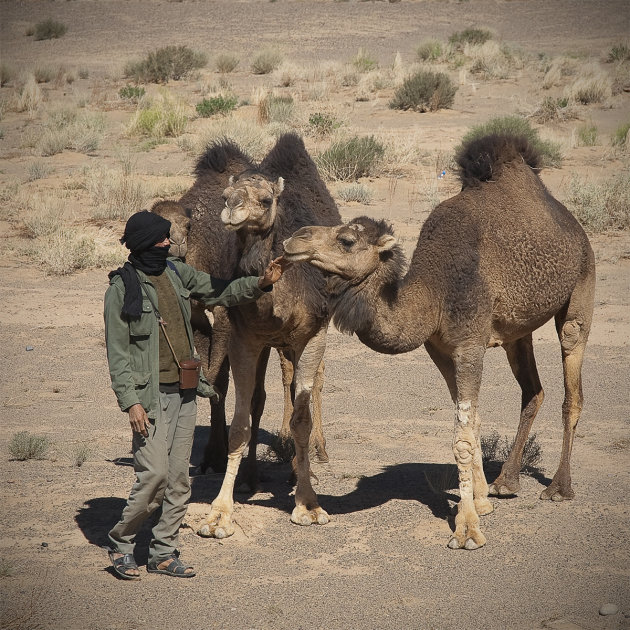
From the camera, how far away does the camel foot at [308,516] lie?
Result: 22.9 feet

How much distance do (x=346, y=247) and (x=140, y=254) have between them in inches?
53.0

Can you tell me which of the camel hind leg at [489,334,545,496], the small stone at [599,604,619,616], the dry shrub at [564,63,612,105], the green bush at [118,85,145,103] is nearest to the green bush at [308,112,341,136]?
the green bush at [118,85,145,103]

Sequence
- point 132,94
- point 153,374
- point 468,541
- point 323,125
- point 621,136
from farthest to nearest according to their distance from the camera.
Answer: point 132,94 < point 621,136 < point 323,125 < point 468,541 < point 153,374

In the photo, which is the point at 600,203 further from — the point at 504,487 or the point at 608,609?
the point at 608,609

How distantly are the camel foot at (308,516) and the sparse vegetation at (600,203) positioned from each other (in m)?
11.8

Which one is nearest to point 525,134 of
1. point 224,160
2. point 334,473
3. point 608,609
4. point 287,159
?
point 224,160

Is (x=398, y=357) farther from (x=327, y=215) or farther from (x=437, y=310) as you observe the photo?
(x=437, y=310)

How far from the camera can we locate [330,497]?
25.3 feet

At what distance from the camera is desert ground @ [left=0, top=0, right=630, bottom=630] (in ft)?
18.6

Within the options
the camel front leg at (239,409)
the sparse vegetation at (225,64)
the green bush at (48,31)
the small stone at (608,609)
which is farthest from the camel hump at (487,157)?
the green bush at (48,31)

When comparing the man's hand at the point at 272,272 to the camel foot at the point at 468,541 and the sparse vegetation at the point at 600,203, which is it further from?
the sparse vegetation at the point at 600,203

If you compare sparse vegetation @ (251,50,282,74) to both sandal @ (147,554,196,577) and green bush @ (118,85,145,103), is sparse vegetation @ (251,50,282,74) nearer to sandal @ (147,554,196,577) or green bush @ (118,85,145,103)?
green bush @ (118,85,145,103)

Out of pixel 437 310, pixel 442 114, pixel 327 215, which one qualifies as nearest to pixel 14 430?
pixel 327 215

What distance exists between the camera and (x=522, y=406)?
8109mm
